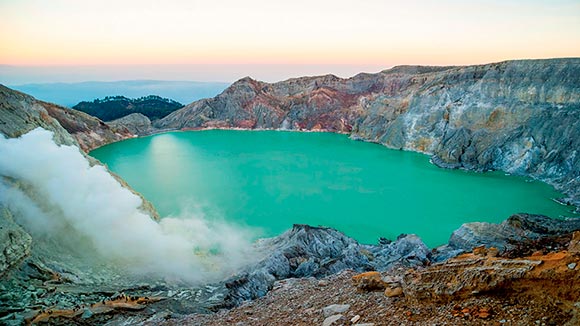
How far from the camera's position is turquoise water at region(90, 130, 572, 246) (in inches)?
899

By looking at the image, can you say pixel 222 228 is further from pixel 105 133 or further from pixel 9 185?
pixel 105 133

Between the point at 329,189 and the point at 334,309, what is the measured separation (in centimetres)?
2300

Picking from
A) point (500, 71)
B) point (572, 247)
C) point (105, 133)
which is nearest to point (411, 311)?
point (572, 247)

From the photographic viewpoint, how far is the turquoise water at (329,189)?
22.8 meters

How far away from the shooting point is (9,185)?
38.6 feet

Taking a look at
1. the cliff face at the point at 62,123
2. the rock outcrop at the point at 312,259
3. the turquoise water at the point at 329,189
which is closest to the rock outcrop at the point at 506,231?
the rock outcrop at the point at 312,259

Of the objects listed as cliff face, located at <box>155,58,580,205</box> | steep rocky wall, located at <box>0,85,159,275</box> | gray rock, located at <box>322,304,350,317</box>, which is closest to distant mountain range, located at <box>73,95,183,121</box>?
cliff face, located at <box>155,58,580,205</box>

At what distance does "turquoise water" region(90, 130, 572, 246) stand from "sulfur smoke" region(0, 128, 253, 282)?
6.93 meters

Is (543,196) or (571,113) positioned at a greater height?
(571,113)

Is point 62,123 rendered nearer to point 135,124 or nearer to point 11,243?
point 135,124

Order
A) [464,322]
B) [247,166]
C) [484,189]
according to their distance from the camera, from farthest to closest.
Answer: [247,166], [484,189], [464,322]

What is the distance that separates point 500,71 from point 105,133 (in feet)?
152

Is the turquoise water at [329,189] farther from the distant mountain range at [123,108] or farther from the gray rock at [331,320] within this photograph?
the distant mountain range at [123,108]

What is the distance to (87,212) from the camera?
43.7 feet
